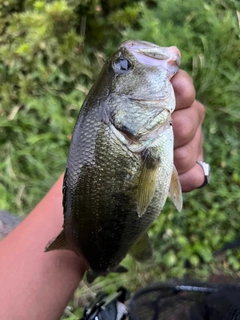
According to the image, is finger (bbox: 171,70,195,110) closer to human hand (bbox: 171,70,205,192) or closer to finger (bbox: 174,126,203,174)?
human hand (bbox: 171,70,205,192)

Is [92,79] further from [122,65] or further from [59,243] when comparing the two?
[59,243]

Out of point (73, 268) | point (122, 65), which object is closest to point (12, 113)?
point (73, 268)

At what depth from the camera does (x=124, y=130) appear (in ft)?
3.70

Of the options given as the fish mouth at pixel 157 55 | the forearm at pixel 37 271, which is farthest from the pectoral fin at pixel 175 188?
the forearm at pixel 37 271

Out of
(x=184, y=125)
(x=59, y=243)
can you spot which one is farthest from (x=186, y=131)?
(x=59, y=243)

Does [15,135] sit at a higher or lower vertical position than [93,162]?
lower

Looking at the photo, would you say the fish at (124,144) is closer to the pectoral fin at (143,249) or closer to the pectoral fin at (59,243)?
the pectoral fin at (59,243)

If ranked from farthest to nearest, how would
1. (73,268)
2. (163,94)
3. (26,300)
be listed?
(73,268) → (26,300) → (163,94)

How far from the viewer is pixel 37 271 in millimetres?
1539

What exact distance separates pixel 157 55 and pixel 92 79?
1.44 meters

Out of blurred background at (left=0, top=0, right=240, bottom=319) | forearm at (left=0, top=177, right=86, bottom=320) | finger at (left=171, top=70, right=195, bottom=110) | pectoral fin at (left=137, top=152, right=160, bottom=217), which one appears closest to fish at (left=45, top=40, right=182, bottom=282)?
pectoral fin at (left=137, top=152, right=160, bottom=217)

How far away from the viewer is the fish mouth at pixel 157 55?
113cm

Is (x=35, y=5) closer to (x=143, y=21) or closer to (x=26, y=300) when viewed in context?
(x=143, y=21)

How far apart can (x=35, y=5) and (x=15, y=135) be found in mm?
885
